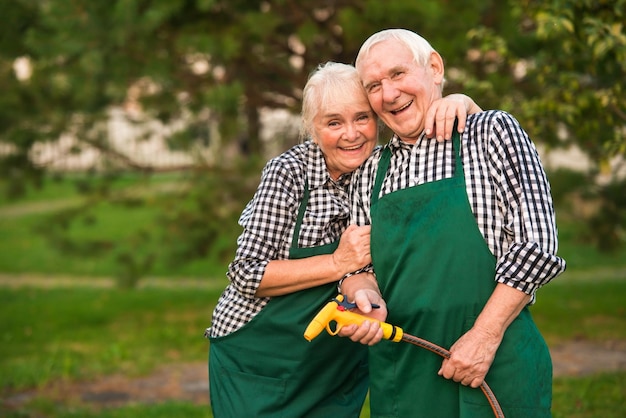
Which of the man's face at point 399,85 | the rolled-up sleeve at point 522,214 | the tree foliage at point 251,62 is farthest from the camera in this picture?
the tree foliage at point 251,62

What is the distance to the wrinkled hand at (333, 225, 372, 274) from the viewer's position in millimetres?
2748

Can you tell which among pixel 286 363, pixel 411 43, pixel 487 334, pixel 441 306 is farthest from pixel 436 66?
pixel 286 363

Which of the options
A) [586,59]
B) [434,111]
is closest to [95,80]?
[586,59]

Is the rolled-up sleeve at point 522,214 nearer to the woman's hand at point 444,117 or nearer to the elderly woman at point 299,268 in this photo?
the woman's hand at point 444,117

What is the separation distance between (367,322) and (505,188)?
22.0 inches

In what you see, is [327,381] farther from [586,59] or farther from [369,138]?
[586,59]

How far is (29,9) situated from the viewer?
650 cm

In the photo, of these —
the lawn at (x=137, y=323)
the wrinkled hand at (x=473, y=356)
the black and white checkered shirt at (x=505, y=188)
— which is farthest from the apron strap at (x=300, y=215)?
the lawn at (x=137, y=323)

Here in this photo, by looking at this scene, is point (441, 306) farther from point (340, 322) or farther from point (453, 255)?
point (340, 322)

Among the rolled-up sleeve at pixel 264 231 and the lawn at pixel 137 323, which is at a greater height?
the rolled-up sleeve at pixel 264 231

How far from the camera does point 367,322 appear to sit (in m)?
2.49

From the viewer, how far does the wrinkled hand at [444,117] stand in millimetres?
2566

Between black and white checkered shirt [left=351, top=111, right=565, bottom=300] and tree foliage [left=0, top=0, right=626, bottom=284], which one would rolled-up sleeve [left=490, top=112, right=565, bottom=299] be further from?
tree foliage [left=0, top=0, right=626, bottom=284]

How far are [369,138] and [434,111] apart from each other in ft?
1.07
